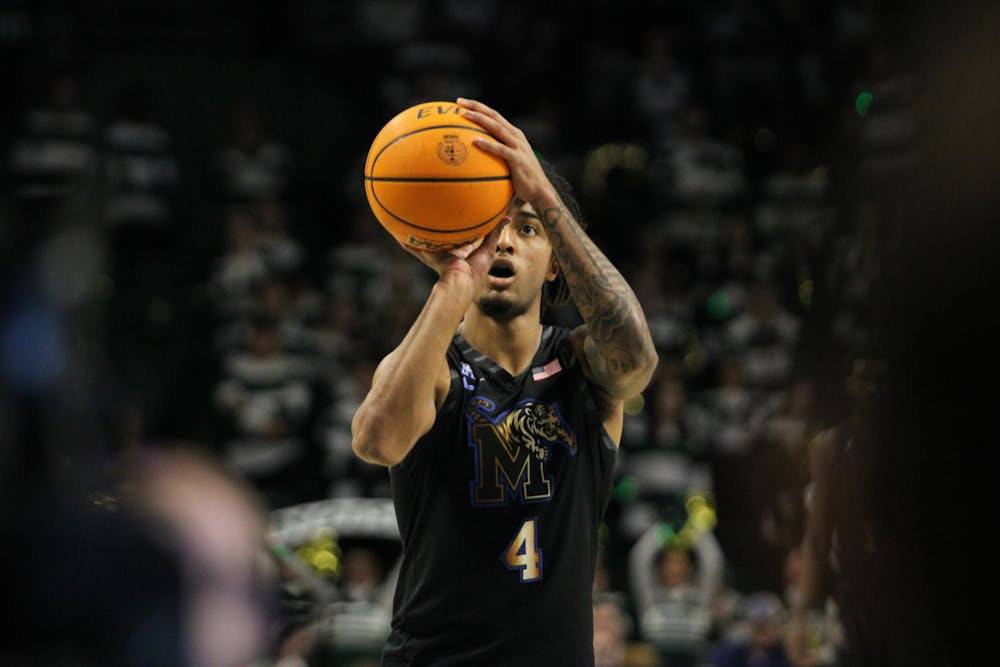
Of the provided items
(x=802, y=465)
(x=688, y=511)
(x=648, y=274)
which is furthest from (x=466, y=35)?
(x=802, y=465)

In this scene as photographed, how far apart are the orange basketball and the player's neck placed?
0.35 metres

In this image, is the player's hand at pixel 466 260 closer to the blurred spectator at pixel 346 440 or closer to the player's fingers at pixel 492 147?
the player's fingers at pixel 492 147

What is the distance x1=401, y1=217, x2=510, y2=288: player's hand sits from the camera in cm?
364

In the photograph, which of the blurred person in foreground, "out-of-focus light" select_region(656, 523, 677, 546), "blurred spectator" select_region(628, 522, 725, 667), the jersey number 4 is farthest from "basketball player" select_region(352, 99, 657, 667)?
"out-of-focus light" select_region(656, 523, 677, 546)

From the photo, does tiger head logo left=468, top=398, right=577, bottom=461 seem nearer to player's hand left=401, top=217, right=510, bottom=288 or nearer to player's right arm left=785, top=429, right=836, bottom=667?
player's hand left=401, top=217, right=510, bottom=288

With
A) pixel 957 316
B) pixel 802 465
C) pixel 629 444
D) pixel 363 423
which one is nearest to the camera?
pixel 957 316

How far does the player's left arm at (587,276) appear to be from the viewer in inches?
143

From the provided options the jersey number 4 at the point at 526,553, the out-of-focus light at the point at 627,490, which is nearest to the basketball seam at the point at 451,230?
the jersey number 4 at the point at 526,553

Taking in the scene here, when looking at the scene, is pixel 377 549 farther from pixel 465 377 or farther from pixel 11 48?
pixel 11 48

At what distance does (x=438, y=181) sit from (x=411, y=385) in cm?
57

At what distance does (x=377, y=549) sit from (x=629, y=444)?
2630 mm

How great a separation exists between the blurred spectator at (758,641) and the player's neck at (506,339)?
464 cm

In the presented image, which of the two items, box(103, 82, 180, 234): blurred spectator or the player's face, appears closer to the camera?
the player's face

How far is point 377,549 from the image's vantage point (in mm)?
9148
